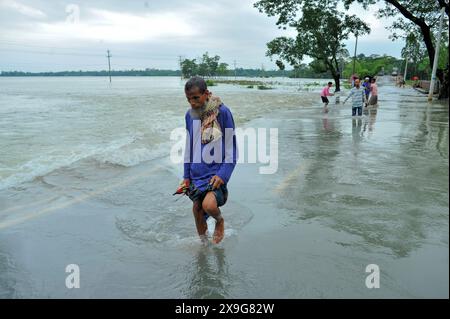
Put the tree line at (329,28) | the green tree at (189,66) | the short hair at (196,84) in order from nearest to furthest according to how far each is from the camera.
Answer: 1. the short hair at (196,84)
2. the tree line at (329,28)
3. the green tree at (189,66)

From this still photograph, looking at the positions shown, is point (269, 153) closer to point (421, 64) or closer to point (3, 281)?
point (3, 281)

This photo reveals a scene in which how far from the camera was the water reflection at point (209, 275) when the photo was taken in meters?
3.00

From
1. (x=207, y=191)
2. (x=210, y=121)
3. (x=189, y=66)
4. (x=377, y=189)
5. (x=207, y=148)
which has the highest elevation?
(x=189, y=66)

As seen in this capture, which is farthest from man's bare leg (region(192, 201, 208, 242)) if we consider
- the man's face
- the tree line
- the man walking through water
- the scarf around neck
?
the tree line

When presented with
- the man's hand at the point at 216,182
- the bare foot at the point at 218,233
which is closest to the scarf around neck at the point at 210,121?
the man's hand at the point at 216,182

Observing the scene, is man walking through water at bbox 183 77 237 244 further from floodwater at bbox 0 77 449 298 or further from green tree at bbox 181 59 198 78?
green tree at bbox 181 59 198 78

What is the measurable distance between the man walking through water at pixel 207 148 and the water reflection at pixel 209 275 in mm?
307

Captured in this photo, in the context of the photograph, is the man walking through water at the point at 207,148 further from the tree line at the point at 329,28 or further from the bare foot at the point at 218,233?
the tree line at the point at 329,28

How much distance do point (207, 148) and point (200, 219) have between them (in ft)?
2.41

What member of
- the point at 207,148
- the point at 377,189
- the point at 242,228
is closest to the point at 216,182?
the point at 207,148

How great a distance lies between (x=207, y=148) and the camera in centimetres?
354

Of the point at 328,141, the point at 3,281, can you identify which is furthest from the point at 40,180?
the point at 328,141

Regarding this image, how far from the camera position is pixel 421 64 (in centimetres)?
7956

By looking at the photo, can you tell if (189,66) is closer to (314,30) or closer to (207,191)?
(314,30)
